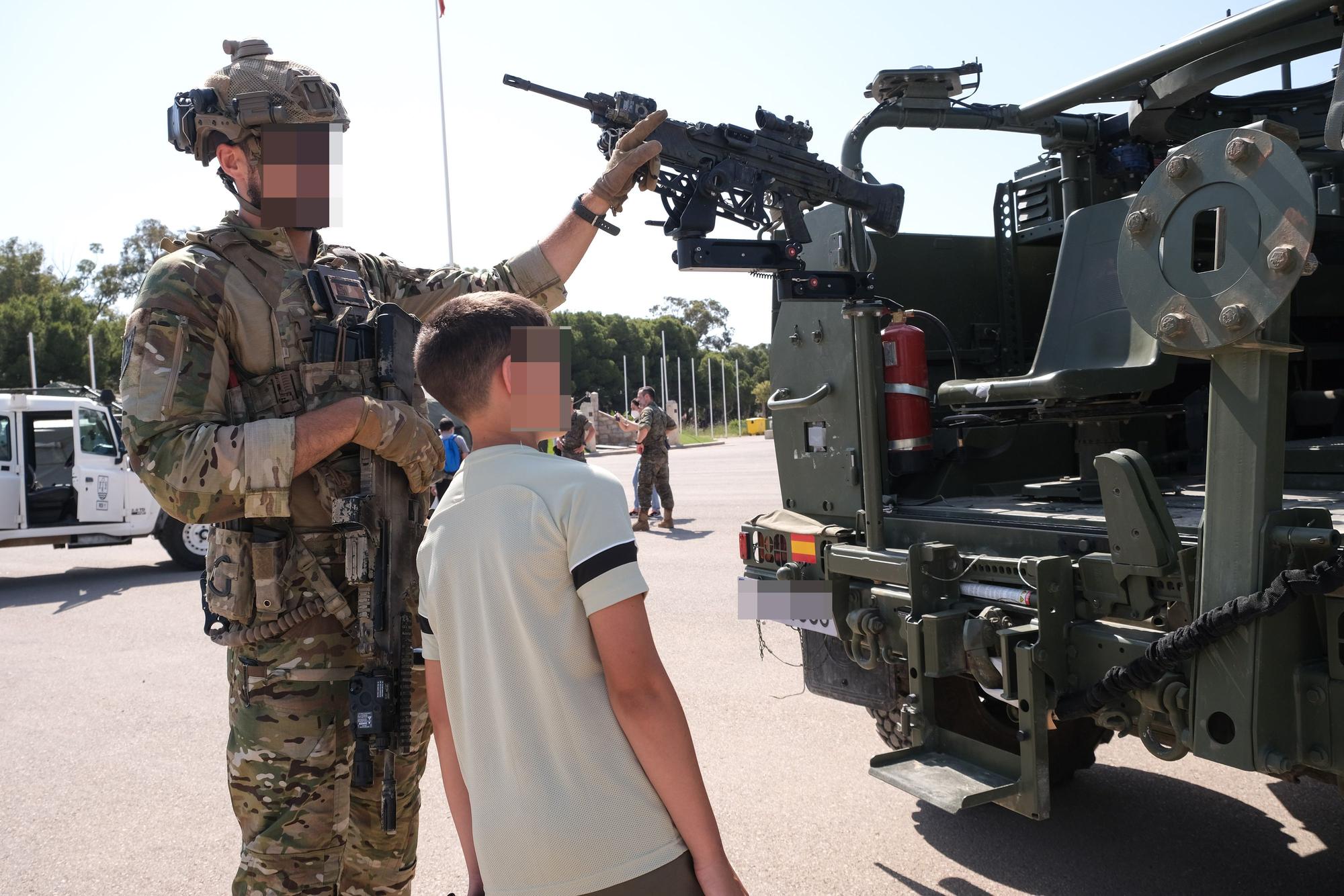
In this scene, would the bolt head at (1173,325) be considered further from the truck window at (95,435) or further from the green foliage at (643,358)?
the green foliage at (643,358)

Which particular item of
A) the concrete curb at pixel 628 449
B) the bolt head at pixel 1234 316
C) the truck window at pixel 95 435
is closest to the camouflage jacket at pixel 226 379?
the bolt head at pixel 1234 316

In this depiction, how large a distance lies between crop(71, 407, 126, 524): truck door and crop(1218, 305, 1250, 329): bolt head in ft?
38.4

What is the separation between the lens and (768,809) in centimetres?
390

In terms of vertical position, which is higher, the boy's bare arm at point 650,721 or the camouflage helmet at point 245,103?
the camouflage helmet at point 245,103

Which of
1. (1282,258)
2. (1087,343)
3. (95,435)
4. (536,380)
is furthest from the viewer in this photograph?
(95,435)

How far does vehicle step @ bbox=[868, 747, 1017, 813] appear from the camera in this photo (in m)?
2.74

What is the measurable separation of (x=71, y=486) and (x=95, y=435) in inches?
27.5

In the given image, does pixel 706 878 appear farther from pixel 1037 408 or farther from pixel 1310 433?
pixel 1310 433

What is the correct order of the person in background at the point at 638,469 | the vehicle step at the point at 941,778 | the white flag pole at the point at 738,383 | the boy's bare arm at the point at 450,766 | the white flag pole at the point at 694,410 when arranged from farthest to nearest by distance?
the white flag pole at the point at 738,383, the white flag pole at the point at 694,410, the person in background at the point at 638,469, the vehicle step at the point at 941,778, the boy's bare arm at the point at 450,766

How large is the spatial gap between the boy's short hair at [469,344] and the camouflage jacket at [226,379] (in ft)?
2.03

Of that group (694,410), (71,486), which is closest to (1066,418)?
(71,486)

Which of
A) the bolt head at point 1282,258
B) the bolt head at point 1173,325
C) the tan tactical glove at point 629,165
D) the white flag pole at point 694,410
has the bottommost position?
the white flag pole at point 694,410

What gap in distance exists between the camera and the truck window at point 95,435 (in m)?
11.5

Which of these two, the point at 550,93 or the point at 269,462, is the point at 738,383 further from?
the point at 269,462
